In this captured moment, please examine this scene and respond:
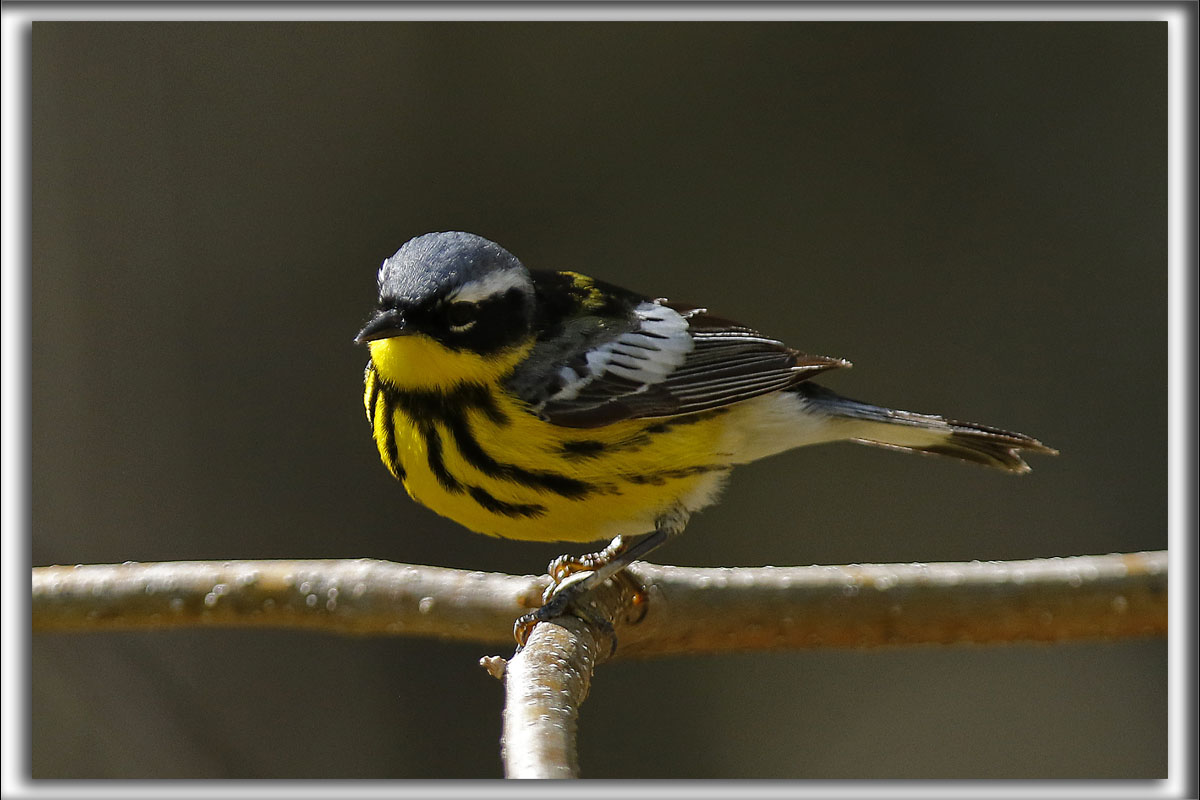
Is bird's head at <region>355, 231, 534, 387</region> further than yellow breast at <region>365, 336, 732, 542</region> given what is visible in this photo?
No

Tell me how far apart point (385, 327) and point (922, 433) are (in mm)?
1502

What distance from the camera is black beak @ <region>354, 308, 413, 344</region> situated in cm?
219

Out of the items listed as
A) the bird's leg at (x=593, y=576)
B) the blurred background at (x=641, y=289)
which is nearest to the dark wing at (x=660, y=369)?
the bird's leg at (x=593, y=576)

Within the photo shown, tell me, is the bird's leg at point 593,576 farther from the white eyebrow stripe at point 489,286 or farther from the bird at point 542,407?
the white eyebrow stripe at point 489,286

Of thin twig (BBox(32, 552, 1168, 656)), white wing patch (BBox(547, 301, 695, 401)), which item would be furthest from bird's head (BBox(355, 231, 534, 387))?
thin twig (BBox(32, 552, 1168, 656))

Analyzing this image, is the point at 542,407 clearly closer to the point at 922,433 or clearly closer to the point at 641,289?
the point at 922,433

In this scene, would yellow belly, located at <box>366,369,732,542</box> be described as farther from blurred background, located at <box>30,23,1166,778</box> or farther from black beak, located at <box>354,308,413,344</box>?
blurred background, located at <box>30,23,1166,778</box>

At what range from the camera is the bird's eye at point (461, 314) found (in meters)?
2.34

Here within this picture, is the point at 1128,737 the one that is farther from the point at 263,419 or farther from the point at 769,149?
the point at 263,419

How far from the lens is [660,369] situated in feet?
9.00

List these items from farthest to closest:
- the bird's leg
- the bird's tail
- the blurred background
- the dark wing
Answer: the blurred background
the bird's tail
the dark wing
the bird's leg

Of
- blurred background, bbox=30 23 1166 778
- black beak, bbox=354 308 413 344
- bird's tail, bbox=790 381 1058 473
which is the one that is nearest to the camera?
black beak, bbox=354 308 413 344

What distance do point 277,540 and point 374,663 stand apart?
0.55m

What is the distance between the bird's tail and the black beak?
118 cm
